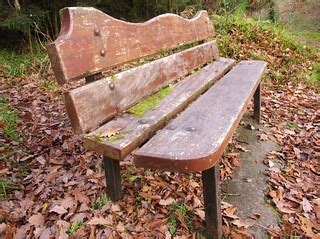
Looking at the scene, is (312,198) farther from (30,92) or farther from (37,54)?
(37,54)

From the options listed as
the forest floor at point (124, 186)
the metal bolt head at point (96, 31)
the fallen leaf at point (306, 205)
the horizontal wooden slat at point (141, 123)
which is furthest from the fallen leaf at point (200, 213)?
the metal bolt head at point (96, 31)

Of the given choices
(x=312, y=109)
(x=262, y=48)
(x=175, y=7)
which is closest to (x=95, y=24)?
(x=312, y=109)

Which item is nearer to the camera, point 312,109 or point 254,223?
point 254,223

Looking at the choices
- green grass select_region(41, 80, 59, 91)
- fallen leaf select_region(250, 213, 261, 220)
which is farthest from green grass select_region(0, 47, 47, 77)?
fallen leaf select_region(250, 213, 261, 220)

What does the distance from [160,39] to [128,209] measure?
4.36ft

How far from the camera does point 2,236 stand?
1.90 metres

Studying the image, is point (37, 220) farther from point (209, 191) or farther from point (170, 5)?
point (170, 5)

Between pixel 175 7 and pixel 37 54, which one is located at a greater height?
pixel 175 7

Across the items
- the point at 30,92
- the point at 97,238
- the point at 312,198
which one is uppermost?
the point at 30,92

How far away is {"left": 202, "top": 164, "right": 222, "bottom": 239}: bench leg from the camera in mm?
1758

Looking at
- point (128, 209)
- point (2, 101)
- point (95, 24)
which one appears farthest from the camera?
point (2, 101)

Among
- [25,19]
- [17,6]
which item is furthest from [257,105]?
[17,6]

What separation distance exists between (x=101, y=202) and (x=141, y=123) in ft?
2.04

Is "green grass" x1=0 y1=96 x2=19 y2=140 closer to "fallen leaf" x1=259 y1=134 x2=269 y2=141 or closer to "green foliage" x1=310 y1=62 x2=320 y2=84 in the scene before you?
"fallen leaf" x1=259 y1=134 x2=269 y2=141
